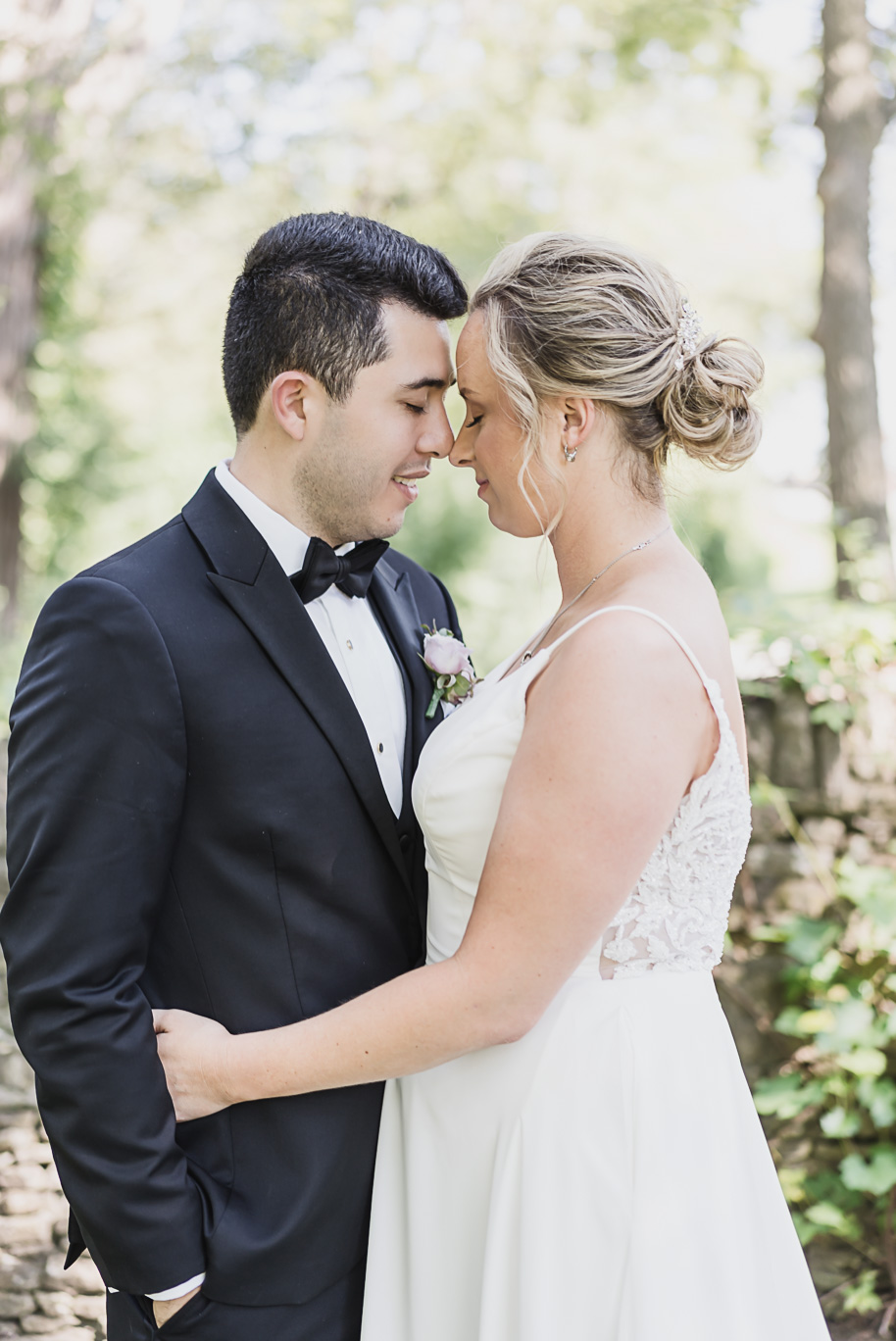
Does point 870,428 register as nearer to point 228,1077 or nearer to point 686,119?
point 228,1077

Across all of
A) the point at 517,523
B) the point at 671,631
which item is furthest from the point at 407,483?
the point at 671,631

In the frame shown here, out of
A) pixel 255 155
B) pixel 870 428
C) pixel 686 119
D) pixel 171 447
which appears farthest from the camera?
pixel 171 447

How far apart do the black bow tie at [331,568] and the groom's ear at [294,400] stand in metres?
0.21

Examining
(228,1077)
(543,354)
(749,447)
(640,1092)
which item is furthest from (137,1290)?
(749,447)

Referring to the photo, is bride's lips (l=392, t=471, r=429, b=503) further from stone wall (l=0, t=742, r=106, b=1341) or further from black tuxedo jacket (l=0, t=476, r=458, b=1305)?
stone wall (l=0, t=742, r=106, b=1341)

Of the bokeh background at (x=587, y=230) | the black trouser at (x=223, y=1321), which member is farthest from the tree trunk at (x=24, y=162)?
the black trouser at (x=223, y=1321)

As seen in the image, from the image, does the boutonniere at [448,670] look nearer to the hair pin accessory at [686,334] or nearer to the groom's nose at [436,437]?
the groom's nose at [436,437]

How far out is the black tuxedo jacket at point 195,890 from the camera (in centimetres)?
158

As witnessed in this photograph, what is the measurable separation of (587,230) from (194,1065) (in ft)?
27.7

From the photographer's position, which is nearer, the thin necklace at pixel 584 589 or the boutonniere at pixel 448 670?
the thin necklace at pixel 584 589

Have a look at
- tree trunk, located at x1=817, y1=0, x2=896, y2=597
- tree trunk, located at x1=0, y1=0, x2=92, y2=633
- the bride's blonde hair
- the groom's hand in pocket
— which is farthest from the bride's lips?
tree trunk, located at x1=0, y1=0, x2=92, y2=633

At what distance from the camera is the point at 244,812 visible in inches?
66.9

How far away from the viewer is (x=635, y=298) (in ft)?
5.98

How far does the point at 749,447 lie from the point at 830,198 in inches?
181
